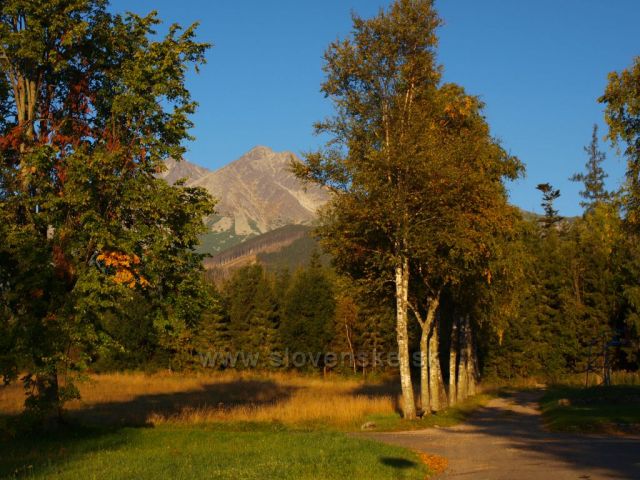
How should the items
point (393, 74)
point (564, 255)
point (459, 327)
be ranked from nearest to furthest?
point (393, 74) → point (459, 327) → point (564, 255)

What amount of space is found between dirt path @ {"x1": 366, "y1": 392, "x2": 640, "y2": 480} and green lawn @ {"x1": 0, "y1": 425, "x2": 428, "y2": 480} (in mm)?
1592

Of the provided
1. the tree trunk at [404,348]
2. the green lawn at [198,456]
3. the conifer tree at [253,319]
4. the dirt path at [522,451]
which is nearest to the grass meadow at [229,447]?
the green lawn at [198,456]

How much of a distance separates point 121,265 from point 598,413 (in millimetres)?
19800

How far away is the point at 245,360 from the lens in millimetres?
83875

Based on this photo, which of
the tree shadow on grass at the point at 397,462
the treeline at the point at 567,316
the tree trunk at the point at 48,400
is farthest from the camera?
the treeline at the point at 567,316

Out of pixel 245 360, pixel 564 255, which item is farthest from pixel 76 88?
pixel 245 360

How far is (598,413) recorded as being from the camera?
2570 centimetres

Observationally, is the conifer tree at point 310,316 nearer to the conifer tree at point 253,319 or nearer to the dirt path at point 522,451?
the conifer tree at point 253,319

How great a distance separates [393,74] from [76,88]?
13.4 metres

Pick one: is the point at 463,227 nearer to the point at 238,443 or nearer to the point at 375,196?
the point at 375,196

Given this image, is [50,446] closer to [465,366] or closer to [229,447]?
[229,447]

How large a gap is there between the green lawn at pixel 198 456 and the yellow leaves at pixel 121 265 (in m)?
4.88

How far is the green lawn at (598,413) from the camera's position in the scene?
22.1 meters

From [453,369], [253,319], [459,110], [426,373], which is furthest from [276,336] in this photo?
[459,110]
